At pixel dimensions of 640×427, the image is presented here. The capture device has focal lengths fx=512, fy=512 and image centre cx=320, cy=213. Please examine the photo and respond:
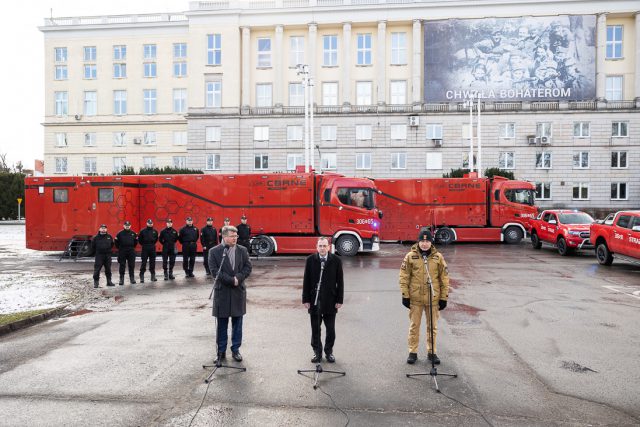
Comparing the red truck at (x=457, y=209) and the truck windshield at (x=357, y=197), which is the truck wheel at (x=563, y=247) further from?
the truck windshield at (x=357, y=197)

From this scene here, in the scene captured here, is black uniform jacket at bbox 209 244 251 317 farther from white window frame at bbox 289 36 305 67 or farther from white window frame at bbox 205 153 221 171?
white window frame at bbox 289 36 305 67

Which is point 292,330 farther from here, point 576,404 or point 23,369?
point 576,404

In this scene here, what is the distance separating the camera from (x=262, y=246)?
68.9 ft

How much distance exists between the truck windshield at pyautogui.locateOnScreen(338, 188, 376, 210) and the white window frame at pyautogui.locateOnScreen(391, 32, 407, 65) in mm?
32860

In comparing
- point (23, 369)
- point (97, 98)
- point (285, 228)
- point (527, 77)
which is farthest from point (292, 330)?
point (97, 98)

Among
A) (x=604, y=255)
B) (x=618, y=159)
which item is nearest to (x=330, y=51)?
(x=618, y=159)

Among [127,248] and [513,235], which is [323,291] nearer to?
[127,248]

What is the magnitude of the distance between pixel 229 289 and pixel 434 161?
43758mm

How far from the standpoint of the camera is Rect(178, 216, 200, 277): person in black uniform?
15.1 m

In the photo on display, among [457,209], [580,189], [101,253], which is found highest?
[580,189]

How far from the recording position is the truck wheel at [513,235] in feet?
86.6

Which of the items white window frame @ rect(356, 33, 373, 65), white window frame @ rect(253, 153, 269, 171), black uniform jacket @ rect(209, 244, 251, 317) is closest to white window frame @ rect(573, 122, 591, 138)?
white window frame @ rect(356, 33, 373, 65)

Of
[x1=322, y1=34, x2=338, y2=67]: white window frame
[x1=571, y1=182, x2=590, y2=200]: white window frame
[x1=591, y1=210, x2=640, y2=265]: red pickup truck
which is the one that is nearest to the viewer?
[x1=591, y1=210, x2=640, y2=265]: red pickup truck

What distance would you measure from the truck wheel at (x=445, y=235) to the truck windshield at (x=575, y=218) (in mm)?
5800
